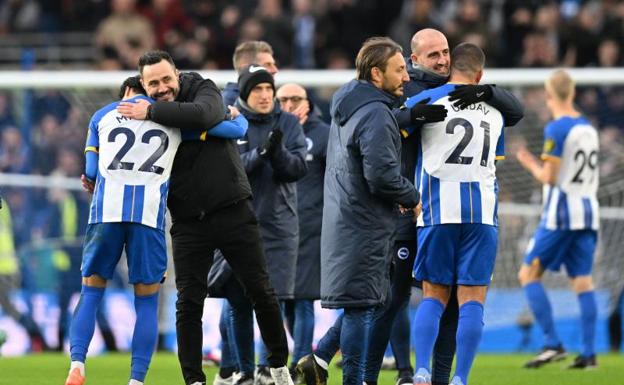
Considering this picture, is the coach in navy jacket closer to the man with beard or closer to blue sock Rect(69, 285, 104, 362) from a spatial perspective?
the man with beard

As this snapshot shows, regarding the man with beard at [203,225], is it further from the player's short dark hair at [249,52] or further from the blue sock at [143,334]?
the player's short dark hair at [249,52]

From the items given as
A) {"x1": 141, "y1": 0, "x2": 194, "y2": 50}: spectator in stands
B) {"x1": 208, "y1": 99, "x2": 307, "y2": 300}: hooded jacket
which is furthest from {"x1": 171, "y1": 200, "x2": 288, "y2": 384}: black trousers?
{"x1": 141, "y1": 0, "x2": 194, "y2": 50}: spectator in stands

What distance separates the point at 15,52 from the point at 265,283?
12111 millimetres

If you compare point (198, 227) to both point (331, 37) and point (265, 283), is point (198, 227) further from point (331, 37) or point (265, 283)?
point (331, 37)

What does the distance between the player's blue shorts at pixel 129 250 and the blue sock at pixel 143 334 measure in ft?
0.45

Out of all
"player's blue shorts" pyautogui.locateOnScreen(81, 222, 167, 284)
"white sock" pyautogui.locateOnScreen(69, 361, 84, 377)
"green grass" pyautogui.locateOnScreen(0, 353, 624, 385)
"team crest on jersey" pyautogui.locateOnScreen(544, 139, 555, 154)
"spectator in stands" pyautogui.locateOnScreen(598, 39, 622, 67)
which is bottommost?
"green grass" pyautogui.locateOnScreen(0, 353, 624, 385)

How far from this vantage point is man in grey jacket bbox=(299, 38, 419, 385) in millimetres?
7133

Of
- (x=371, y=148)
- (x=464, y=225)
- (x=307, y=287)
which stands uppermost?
(x=371, y=148)

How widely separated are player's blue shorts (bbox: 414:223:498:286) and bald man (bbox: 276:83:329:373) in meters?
2.04

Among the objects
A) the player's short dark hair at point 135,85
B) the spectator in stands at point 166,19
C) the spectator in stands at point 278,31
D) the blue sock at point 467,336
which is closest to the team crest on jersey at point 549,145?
the blue sock at point 467,336

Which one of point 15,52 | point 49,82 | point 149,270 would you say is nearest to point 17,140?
point 49,82

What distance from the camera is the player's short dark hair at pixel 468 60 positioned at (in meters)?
7.77

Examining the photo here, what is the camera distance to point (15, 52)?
61.6ft

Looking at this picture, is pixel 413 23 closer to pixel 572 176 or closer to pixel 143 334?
pixel 572 176
